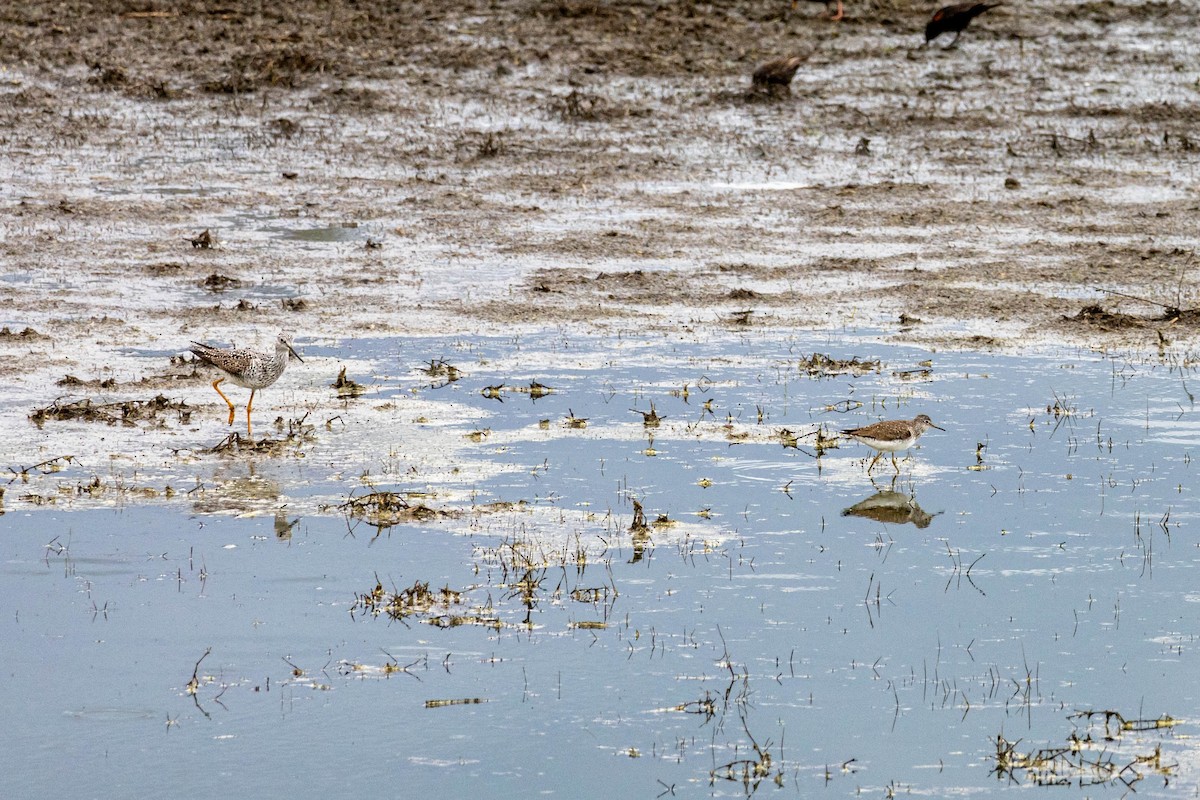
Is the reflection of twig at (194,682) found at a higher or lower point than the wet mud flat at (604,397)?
lower

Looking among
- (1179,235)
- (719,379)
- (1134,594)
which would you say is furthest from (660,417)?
(1179,235)

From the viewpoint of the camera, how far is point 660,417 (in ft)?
40.9

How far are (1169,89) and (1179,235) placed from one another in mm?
8590

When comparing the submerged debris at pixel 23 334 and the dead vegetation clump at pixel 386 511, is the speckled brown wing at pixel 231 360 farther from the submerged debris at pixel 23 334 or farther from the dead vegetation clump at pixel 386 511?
the submerged debris at pixel 23 334

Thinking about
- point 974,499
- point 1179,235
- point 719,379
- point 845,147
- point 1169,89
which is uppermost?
point 1169,89

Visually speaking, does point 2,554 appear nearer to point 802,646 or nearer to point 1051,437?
point 802,646

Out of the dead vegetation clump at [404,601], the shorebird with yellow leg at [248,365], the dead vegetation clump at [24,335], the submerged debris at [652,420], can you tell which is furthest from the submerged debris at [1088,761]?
the dead vegetation clump at [24,335]

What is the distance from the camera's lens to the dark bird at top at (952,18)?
27688 millimetres

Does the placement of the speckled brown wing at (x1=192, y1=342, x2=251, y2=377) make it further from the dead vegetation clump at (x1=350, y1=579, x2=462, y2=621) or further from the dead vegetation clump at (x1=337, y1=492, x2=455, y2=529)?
the dead vegetation clump at (x1=350, y1=579, x2=462, y2=621)

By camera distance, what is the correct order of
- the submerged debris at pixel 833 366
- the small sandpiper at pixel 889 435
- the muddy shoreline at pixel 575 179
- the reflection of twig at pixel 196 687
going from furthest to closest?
the muddy shoreline at pixel 575 179 → the submerged debris at pixel 833 366 → the small sandpiper at pixel 889 435 → the reflection of twig at pixel 196 687

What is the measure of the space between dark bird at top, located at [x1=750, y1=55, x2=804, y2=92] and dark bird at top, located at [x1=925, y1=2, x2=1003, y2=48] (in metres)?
3.64

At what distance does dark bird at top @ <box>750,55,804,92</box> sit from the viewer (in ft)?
81.9

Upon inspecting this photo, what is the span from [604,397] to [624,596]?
3.99 metres

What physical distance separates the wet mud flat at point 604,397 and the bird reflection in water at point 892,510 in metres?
0.05
